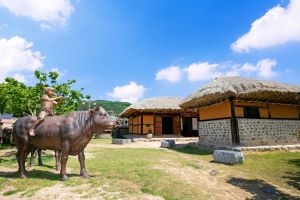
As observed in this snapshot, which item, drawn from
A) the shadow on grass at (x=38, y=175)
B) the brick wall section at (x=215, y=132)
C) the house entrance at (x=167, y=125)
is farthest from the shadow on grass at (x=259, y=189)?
the house entrance at (x=167, y=125)

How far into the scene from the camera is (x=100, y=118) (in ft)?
17.4

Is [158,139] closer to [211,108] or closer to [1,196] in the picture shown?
[211,108]

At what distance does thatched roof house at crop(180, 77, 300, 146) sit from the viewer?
11164mm

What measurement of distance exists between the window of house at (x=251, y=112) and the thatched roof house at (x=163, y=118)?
863cm

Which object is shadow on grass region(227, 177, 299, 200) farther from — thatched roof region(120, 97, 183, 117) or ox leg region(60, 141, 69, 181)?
thatched roof region(120, 97, 183, 117)

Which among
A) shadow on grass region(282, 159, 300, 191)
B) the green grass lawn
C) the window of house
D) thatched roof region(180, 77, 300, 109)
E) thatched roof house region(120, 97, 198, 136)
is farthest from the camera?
thatched roof house region(120, 97, 198, 136)

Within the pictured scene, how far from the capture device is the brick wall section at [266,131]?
1123 cm

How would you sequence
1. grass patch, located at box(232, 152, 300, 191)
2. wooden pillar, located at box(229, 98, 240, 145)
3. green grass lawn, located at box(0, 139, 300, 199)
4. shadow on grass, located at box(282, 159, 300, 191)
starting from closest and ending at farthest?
green grass lawn, located at box(0, 139, 300, 199) < shadow on grass, located at box(282, 159, 300, 191) < grass patch, located at box(232, 152, 300, 191) < wooden pillar, located at box(229, 98, 240, 145)

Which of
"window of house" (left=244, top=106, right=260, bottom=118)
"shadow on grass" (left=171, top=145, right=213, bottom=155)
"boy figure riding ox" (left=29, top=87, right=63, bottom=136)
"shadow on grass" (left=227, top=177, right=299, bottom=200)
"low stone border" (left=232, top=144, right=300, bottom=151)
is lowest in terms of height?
"shadow on grass" (left=227, top=177, right=299, bottom=200)

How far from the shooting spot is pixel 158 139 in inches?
742

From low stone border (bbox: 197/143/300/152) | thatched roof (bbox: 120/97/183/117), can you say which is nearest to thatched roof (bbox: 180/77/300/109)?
low stone border (bbox: 197/143/300/152)

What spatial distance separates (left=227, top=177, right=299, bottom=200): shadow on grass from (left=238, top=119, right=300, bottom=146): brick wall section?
552cm

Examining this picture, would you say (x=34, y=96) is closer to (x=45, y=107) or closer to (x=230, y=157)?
(x=45, y=107)

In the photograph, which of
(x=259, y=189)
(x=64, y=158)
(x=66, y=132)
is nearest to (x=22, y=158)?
(x=64, y=158)
